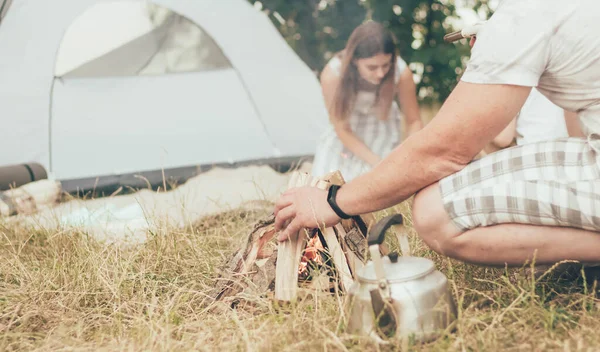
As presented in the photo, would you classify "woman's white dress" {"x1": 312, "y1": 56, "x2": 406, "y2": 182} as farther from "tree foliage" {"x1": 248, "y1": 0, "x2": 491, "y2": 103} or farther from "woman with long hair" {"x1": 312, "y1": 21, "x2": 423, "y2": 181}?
"tree foliage" {"x1": 248, "y1": 0, "x2": 491, "y2": 103}

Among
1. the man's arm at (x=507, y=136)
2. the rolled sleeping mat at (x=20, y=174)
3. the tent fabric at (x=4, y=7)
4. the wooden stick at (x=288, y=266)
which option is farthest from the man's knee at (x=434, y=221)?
the tent fabric at (x=4, y=7)

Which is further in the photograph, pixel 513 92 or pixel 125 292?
pixel 125 292

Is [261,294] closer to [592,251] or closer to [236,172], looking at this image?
[592,251]

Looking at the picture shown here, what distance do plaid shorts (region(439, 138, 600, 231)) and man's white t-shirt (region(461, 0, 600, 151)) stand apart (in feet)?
0.62

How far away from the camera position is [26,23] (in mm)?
3994

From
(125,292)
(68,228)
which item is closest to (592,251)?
(125,292)

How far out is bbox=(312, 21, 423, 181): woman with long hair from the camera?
150 inches

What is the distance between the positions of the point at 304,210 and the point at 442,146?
1.27ft

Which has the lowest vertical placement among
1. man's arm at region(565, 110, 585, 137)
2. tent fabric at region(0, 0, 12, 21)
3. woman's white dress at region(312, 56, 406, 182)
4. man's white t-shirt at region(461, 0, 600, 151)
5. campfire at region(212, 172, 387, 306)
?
woman's white dress at region(312, 56, 406, 182)

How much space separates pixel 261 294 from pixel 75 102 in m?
2.72

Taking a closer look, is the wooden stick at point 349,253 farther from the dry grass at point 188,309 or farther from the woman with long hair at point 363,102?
the woman with long hair at point 363,102

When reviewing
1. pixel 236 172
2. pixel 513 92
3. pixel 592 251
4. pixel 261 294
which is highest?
pixel 513 92

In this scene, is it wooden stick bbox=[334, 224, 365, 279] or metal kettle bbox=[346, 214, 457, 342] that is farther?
wooden stick bbox=[334, 224, 365, 279]

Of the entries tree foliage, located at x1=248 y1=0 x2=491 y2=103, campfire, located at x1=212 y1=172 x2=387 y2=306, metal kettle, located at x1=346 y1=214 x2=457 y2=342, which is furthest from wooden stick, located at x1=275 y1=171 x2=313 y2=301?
tree foliage, located at x1=248 y1=0 x2=491 y2=103
